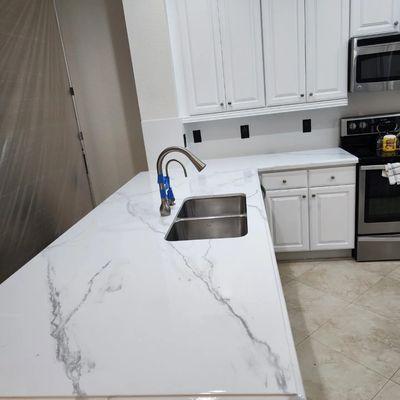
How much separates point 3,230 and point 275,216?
203 cm

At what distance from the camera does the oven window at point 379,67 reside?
2.50 meters

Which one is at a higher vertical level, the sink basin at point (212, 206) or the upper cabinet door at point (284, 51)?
the upper cabinet door at point (284, 51)

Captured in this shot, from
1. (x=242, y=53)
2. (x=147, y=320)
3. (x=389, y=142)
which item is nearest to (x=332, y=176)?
(x=389, y=142)

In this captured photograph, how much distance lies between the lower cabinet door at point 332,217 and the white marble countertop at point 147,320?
1.35 m

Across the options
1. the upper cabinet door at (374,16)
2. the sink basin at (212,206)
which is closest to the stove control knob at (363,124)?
the upper cabinet door at (374,16)

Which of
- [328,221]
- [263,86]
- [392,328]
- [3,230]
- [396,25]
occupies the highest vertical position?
[396,25]

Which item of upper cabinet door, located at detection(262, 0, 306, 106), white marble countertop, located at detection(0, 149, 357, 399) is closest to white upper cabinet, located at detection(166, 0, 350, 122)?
upper cabinet door, located at detection(262, 0, 306, 106)

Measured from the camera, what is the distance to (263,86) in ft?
8.98

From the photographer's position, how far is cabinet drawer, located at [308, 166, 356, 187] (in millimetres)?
2523

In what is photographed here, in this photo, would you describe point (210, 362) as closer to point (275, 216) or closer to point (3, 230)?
point (275, 216)

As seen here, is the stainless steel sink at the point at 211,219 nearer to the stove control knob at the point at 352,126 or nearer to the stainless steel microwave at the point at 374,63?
the stainless steel microwave at the point at 374,63

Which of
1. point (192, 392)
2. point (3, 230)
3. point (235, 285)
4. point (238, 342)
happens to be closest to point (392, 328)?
point (235, 285)

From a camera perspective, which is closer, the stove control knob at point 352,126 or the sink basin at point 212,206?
the sink basin at point 212,206

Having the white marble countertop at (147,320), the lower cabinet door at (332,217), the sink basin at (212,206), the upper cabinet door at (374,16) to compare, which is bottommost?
the lower cabinet door at (332,217)
